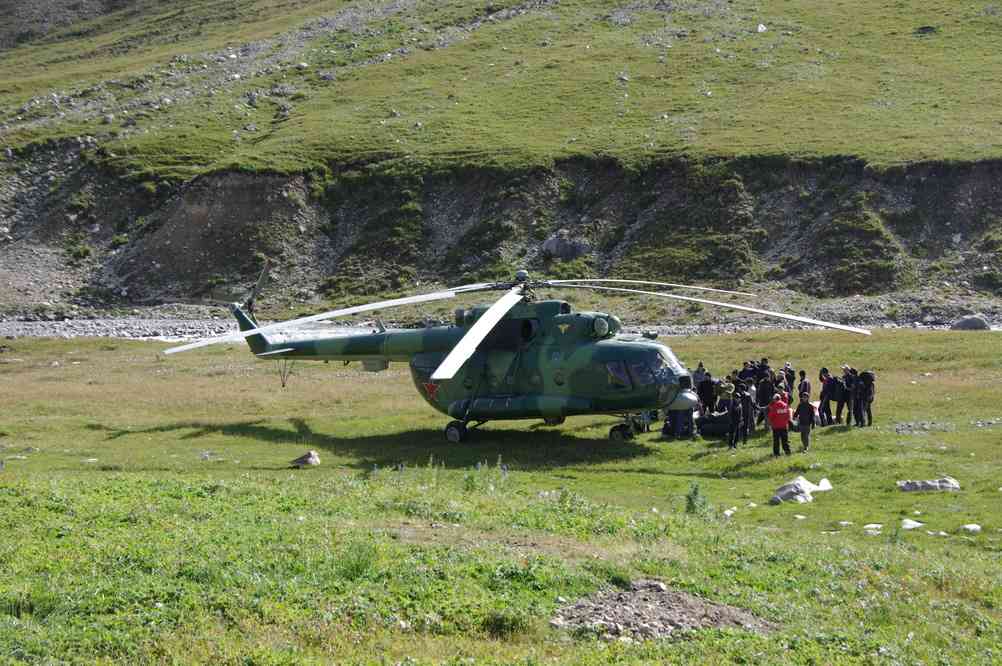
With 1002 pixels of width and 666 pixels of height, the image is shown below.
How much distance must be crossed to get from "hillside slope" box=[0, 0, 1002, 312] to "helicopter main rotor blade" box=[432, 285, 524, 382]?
37.7 m

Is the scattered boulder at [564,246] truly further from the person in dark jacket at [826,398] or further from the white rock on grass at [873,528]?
the white rock on grass at [873,528]

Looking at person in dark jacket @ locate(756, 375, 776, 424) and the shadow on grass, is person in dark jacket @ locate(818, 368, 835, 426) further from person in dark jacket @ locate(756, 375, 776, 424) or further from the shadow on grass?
the shadow on grass

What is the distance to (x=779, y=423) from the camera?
24.5 meters

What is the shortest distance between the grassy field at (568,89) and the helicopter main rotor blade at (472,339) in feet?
159

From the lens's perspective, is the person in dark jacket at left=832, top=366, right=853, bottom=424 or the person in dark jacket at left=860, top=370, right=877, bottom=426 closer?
the person in dark jacket at left=860, top=370, right=877, bottom=426

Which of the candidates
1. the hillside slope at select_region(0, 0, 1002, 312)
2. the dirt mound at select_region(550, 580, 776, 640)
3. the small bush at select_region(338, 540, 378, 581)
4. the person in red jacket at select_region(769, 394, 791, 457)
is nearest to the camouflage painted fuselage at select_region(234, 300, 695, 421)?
the person in red jacket at select_region(769, 394, 791, 457)

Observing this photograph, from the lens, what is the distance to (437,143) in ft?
268

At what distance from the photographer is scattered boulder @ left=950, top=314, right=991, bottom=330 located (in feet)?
158

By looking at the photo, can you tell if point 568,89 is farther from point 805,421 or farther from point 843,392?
point 805,421

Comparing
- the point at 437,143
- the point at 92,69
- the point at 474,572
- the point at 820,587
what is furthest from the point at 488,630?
the point at 92,69

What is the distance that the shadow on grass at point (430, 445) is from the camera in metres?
25.9

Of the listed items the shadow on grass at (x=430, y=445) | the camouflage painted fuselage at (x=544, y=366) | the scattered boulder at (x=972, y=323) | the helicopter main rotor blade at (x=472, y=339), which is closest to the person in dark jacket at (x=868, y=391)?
the camouflage painted fuselage at (x=544, y=366)

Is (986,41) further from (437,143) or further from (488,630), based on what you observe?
(488,630)

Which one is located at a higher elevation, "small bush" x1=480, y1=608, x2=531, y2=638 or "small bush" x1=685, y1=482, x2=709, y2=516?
"small bush" x1=480, y1=608, x2=531, y2=638
